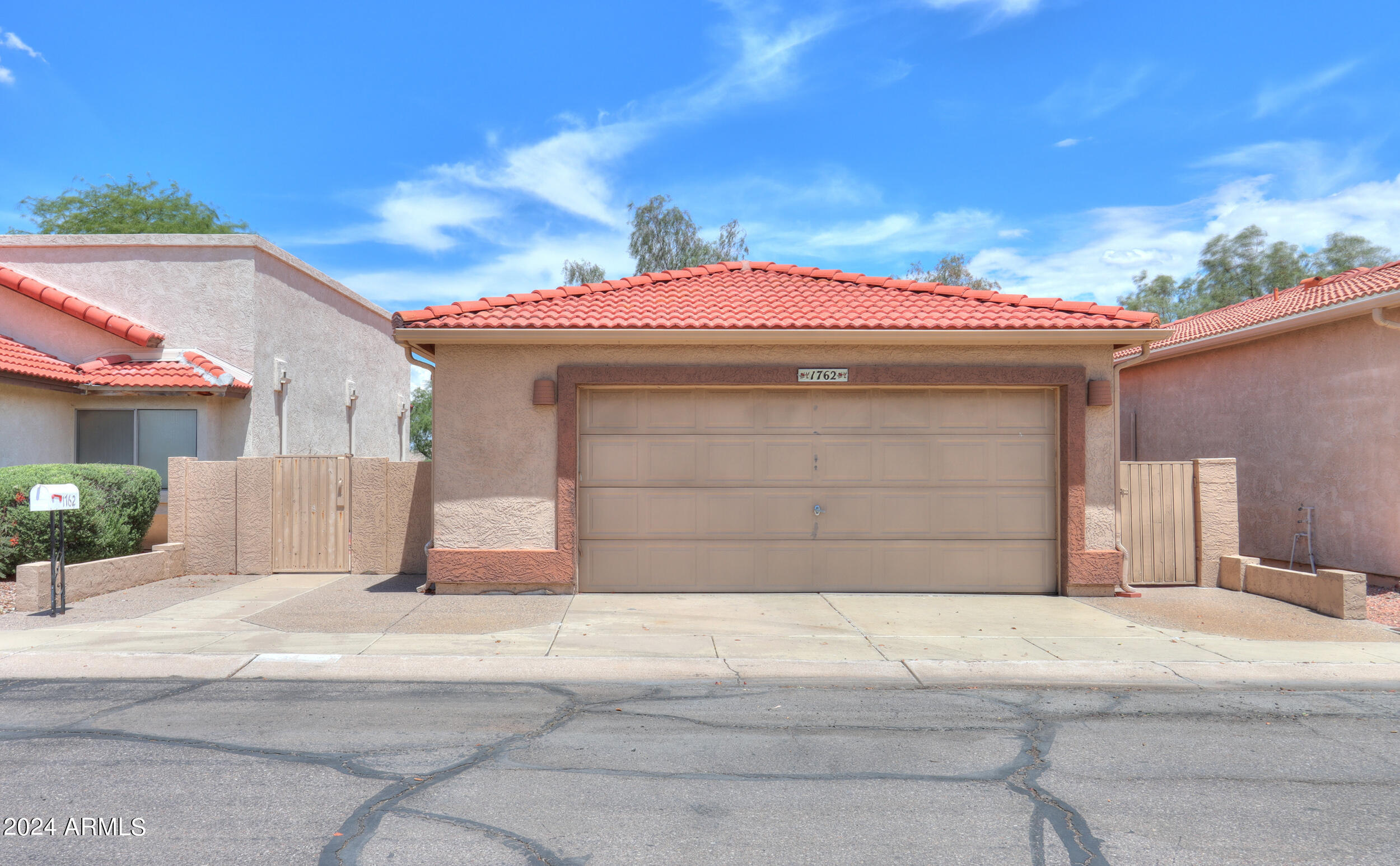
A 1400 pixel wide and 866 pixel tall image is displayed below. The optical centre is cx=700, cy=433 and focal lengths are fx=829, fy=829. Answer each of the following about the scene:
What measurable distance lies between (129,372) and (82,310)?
55.2 inches

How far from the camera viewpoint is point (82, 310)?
13.4 m

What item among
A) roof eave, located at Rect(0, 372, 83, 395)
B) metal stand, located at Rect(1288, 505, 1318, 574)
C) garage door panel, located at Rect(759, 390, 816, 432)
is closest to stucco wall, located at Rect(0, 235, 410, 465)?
roof eave, located at Rect(0, 372, 83, 395)

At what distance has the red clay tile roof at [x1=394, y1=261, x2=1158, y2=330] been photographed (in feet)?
31.3

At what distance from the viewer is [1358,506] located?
438 inches

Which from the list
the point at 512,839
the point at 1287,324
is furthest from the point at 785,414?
the point at 1287,324

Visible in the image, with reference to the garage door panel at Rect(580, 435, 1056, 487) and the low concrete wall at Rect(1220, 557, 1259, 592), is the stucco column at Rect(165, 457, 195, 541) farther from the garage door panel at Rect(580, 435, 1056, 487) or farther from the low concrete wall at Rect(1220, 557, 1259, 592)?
the low concrete wall at Rect(1220, 557, 1259, 592)

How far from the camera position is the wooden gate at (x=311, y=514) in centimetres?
1131

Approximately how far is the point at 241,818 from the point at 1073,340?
30.3ft

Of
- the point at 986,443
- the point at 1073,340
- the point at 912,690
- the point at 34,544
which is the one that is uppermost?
the point at 1073,340

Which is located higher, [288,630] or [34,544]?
[34,544]

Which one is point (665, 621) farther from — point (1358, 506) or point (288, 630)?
point (1358, 506)

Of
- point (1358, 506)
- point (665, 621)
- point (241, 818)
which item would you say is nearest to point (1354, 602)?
point (1358, 506)

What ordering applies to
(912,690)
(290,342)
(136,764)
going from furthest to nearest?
1. (290,342)
2. (912,690)
3. (136,764)

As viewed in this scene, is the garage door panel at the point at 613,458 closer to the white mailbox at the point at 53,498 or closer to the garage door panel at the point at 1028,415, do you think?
the garage door panel at the point at 1028,415
